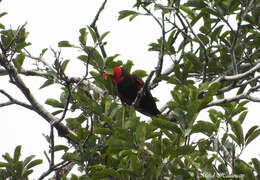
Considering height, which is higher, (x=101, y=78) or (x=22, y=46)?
(x=22, y=46)

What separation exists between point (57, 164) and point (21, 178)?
0.50 metres

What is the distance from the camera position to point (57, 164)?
2.82 meters

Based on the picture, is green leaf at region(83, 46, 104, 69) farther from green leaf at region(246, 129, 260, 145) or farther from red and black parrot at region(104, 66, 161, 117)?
red and black parrot at region(104, 66, 161, 117)

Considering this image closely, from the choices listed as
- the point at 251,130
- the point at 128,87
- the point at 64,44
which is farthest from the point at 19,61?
the point at 251,130

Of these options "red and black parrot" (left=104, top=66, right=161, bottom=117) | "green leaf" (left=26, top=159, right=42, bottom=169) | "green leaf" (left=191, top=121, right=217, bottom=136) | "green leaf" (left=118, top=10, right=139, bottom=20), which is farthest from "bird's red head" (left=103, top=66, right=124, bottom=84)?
"green leaf" (left=191, top=121, right=217, bottom=136)

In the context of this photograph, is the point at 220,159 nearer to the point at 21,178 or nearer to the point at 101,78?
the point at 101,78

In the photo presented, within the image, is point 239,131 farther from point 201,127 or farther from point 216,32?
point 216,32

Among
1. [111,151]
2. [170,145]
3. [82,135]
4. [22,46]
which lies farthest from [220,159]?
[22,46]

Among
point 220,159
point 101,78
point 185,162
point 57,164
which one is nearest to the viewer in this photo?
point 185,162

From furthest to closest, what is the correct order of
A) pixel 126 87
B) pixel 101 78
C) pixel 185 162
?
pixel 126 87 → pixel 101 78 → pixel 185 162

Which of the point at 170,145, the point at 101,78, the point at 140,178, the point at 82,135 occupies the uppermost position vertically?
the point at 101,78

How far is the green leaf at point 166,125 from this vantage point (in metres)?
2.34

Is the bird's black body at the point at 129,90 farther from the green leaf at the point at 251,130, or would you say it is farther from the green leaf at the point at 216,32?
the green leaf at the point at 251,130

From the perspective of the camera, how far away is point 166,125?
2373 mm
